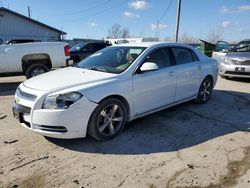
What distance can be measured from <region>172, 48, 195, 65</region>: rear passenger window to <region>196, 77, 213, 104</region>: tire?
0.80m

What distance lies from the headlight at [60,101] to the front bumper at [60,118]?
0.05 metres

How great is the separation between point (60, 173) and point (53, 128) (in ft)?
2.33

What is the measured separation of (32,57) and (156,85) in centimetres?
583

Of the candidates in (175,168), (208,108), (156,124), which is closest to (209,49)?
(208,108)

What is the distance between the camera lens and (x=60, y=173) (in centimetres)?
325

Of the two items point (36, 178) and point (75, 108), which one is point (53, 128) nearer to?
point (75, 108)

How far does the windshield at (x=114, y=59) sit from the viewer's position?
4.53 meters

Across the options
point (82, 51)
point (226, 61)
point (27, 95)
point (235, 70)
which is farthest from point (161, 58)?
point (82, 51)

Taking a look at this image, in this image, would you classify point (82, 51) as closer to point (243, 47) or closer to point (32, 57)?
point (32, 57)

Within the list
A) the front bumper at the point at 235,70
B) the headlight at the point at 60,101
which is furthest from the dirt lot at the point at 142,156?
the front bumper at the point at 235,70

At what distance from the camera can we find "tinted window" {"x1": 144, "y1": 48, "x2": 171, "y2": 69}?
4.85 m

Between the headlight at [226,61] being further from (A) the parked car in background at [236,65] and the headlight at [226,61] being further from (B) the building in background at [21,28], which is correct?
(B) the building in background at [21,28]

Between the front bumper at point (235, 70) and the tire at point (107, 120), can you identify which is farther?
the front bumper at point (235, 70)

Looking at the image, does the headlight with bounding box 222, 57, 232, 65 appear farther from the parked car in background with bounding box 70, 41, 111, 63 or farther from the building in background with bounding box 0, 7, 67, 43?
the building in background with bounding box 0, 7, 67, 43
